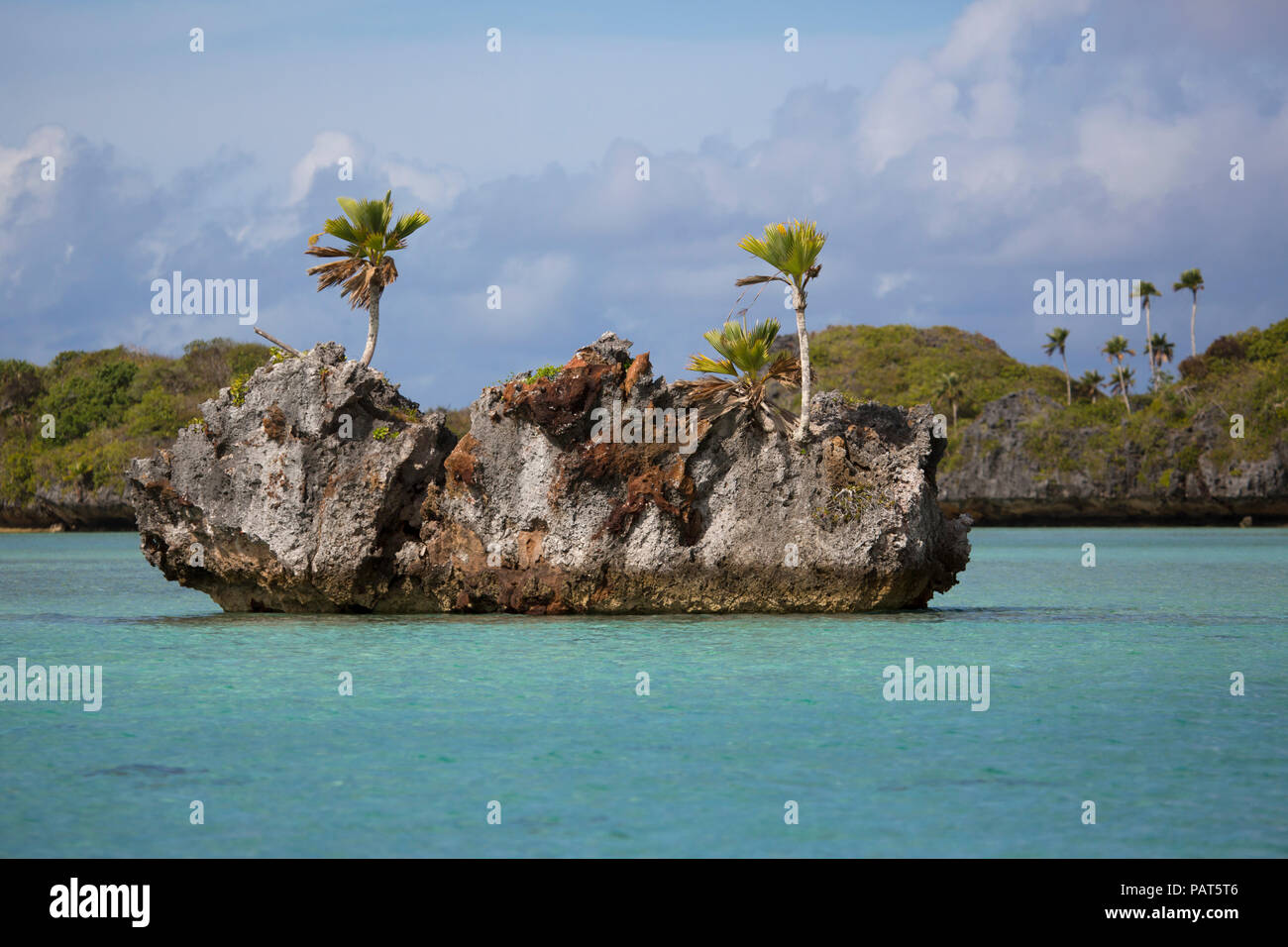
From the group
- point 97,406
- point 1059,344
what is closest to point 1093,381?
point 1059,344

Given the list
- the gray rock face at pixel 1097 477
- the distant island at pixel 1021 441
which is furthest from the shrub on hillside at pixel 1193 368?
the gray rock face at pixel 1097 477

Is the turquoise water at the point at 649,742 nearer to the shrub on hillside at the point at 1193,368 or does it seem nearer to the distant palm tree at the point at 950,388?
the shrub on hillside at the point at 1193,368

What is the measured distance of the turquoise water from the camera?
24.7ft

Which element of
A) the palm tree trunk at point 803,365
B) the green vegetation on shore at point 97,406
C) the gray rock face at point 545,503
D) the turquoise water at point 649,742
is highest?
the green vegetation on shore at point 97,406

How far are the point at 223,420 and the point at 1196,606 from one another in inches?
710

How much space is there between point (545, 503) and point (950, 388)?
78.1m

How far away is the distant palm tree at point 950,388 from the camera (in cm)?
9356

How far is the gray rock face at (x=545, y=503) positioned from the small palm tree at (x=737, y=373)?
0.89ft

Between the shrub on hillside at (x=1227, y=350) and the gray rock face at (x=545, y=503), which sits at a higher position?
the shrub on hillside at (x=1227, y=350)

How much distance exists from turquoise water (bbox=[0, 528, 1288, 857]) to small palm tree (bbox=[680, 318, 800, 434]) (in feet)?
11.6

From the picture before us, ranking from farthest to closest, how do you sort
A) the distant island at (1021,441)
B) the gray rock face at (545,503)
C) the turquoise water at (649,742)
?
the distant island at (1021,441)
the gray rock face at (545,503)
the turquoise water at (649,742)

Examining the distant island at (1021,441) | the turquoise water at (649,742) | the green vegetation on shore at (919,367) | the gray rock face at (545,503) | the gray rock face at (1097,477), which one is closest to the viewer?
the turquoise water at (649,742)
